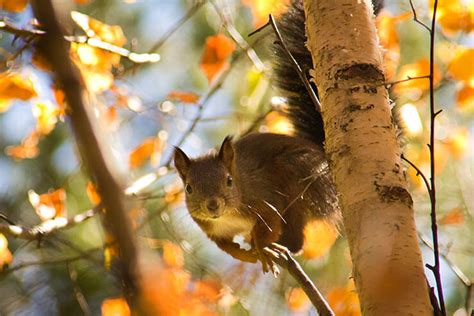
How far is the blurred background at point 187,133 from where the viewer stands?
3.46 metres

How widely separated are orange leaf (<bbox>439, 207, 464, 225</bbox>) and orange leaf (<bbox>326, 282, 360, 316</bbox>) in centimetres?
85

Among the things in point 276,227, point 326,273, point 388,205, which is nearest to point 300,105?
point 276,227

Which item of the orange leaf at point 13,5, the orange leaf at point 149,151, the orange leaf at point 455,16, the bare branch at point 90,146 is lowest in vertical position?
the orange leaf at point 149,151

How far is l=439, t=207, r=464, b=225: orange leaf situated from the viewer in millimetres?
4684

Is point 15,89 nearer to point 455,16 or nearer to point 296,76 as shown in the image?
point 296,76

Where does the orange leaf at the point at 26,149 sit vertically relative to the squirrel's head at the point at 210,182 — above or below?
below

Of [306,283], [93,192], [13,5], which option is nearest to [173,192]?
[13,5]

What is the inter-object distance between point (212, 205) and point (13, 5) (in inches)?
46.8

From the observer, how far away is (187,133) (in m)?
3.76

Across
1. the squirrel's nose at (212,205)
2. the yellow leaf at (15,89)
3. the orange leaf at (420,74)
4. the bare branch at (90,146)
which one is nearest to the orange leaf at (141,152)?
the yellow leaf at (15,89)

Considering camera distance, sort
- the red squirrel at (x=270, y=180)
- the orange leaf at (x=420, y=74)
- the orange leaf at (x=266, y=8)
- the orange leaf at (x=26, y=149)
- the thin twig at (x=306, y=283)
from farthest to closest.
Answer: the orange leaf at (x=26, y=149) → the orange leaf at (x=420, y=74) → the orange leaf at (x=266, y=8) → the red squirrel at (x=270, y=180) → the thin twig at (x=306, y=283)

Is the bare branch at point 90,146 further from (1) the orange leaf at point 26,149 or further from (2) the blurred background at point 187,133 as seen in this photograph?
(1) the orange leaf at point 26,149

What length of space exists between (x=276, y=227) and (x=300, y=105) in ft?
2.16

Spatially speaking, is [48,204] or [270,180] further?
[270,180]
